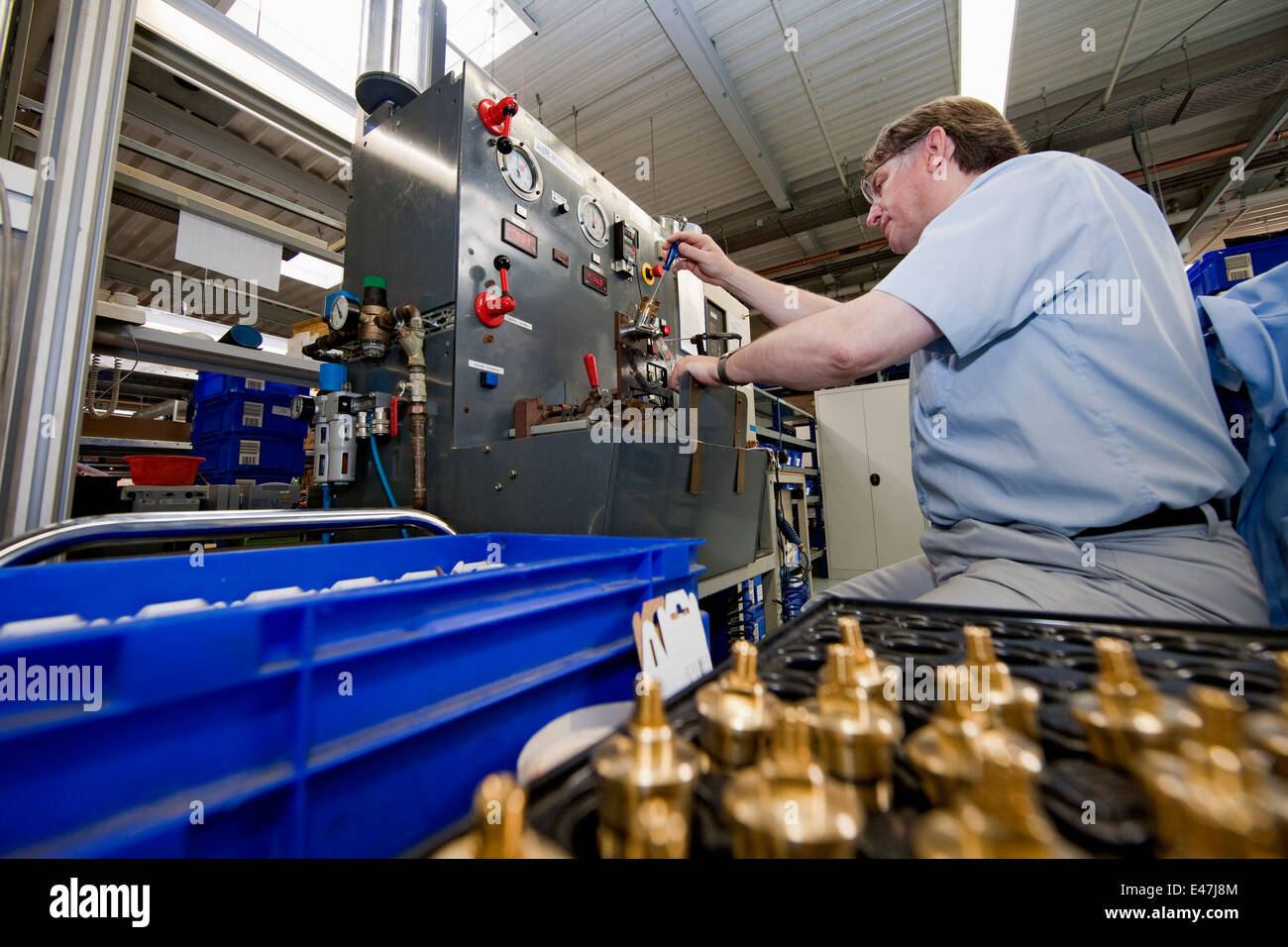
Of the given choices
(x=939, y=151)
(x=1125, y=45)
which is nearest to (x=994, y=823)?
(x=939, y=151)

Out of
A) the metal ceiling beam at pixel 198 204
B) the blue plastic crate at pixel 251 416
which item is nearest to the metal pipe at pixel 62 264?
the metal ceiling beam at pixel 198 204

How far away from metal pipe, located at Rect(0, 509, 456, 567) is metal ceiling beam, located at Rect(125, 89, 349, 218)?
180 centimetres

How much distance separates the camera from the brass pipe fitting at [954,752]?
0.22 m

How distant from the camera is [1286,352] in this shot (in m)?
0.74

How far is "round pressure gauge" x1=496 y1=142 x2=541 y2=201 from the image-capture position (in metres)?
1.46

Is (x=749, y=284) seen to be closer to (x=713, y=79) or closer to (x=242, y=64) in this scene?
(x=242, y=64)

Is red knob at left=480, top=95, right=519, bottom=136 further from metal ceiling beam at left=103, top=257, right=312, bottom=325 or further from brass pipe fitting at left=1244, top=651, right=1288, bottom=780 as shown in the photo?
metal ceiling beam at left=103, top=257, right=312, bottom=325

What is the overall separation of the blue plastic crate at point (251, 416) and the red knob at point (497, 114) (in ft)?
7.11

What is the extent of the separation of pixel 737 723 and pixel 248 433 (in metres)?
3.42

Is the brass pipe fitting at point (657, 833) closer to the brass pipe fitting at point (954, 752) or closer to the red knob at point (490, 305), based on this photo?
the brass pipe fitting at point (954, 752)

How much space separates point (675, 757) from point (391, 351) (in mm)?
1513

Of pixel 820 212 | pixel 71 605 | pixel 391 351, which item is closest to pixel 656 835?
pixel 71 605
